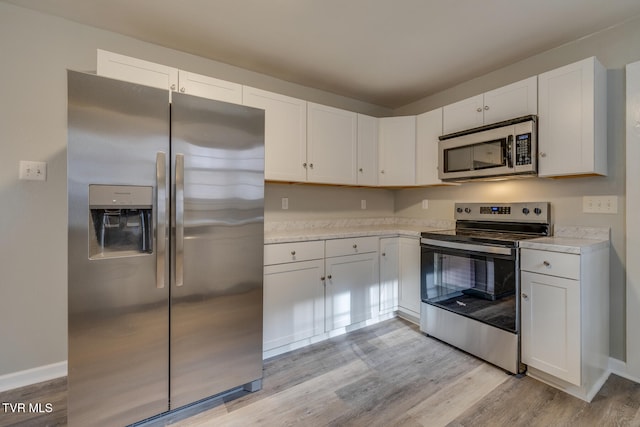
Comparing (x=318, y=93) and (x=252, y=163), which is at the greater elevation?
(x=318, y=93)

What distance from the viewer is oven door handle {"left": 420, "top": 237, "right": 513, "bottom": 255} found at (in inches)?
78.0

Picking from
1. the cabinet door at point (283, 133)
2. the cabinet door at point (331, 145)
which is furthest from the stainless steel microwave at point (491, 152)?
the cabinet door at point (283, 133)

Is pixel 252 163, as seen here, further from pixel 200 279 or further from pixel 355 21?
pixel 355 21

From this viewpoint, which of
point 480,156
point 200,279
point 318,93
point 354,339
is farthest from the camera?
point 318,93

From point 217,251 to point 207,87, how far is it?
1.29 m

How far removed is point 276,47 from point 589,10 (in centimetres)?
214

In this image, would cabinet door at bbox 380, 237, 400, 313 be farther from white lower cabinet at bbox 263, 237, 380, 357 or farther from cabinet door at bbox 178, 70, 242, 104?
cabinet door at bbox 178, 70, 242, 104

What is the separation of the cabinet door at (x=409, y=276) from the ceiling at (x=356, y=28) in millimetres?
1675

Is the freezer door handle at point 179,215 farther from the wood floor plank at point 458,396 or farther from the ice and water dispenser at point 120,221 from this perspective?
the wood floor plank at point 458,396

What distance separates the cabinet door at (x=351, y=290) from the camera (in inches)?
96.8

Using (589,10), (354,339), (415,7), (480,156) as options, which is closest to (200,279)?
(354,339)

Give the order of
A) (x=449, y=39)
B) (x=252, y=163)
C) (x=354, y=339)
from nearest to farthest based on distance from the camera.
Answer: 1. (x=252, y=163)
2. (x=449, y=39)
3. (x=354, y=339)

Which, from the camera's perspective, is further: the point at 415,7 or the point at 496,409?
the point at 415,7

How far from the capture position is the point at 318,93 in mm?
3055
